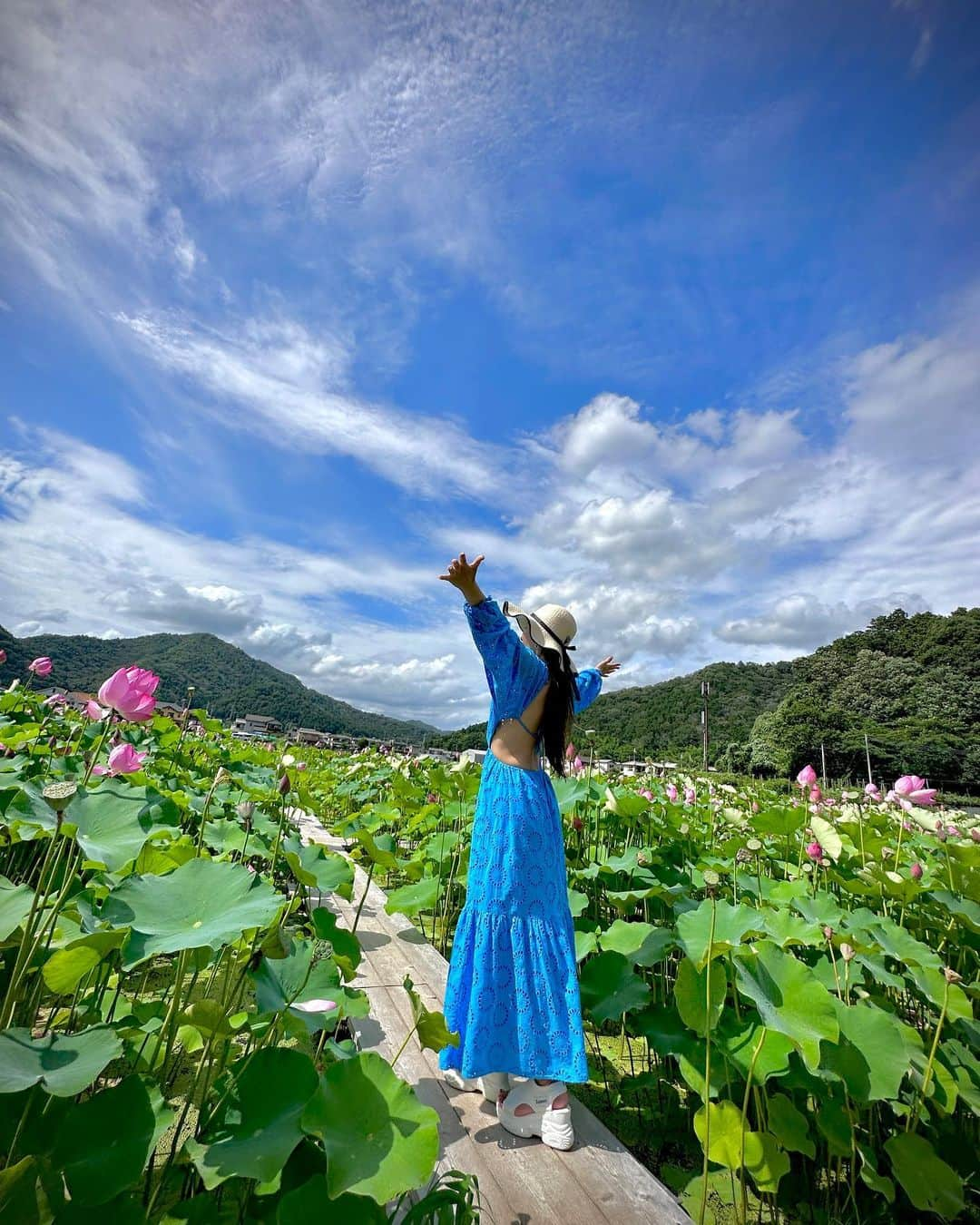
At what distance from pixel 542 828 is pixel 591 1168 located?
2.32 ft

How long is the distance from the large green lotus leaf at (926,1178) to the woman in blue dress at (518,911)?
65 cm

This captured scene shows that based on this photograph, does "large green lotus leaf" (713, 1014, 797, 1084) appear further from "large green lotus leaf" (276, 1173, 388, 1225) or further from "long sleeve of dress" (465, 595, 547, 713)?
"long sleeve of dress" (465, 595, 547, 713)

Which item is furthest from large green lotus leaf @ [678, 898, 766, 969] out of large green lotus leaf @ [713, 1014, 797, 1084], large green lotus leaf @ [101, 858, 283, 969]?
large green lotus leaf @ [101, 858, 283, 969]

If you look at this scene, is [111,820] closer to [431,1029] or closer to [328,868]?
[328,868]

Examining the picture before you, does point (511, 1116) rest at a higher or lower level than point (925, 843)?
lower

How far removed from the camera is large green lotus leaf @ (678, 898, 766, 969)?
143 centimetres

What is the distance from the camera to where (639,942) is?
5.50 feet

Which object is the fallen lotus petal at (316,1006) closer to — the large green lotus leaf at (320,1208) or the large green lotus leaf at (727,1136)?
the large green lotus leaf at (320,1208)

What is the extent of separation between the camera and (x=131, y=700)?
4.60ft

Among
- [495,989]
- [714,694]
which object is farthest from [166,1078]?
[714,694]

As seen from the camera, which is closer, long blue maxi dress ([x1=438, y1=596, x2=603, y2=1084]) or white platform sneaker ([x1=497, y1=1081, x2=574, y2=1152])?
white platform sneaker ([x1=497, y1=1081, x2=574, y2=1152])

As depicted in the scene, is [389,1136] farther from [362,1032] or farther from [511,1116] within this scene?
[362,1032]

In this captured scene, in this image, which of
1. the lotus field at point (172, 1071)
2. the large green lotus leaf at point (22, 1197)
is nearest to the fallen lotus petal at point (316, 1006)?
the lotus field at point (172, 1071)

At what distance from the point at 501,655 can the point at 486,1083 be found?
1.11 metres
